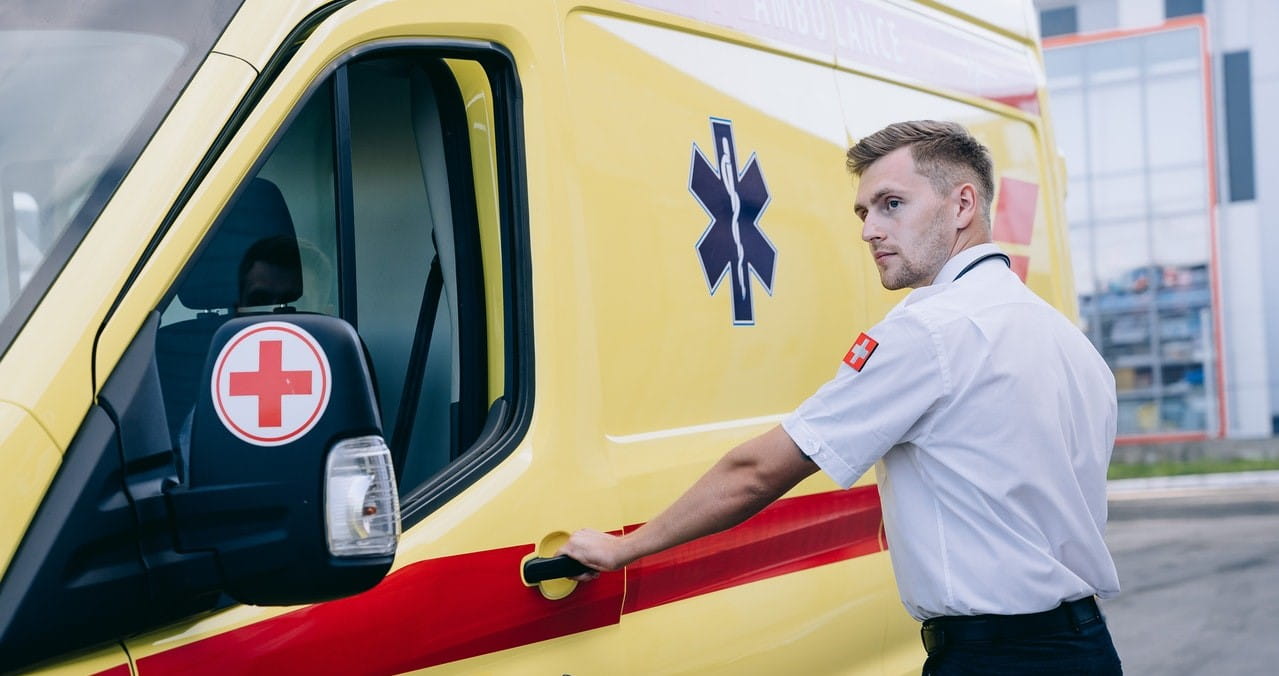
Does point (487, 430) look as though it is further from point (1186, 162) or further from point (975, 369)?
point (1186, 162)

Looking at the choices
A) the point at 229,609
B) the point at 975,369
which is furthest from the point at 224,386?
the point at 975,369

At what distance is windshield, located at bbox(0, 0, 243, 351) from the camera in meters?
1.69

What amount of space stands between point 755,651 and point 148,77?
1580 millimetres

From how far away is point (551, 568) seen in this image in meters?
2.27

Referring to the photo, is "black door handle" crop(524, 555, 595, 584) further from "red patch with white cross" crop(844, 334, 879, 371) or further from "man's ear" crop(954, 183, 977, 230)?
"man's ear" crop(954, 183, 977, 230)

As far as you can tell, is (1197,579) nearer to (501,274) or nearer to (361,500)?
(501,274)

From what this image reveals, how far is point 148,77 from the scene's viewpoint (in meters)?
1.79

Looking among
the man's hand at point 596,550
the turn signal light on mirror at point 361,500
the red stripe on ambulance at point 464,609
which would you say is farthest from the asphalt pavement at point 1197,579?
the turn signal light on mirror at point 361,500

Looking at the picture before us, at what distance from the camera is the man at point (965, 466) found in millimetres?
2293

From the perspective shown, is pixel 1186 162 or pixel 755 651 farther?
pixel 1186 162

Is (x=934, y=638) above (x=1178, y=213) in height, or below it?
below

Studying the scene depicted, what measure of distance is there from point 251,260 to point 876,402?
0.98m

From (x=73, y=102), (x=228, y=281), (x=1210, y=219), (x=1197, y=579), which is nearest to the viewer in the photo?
(x=73, y=102)

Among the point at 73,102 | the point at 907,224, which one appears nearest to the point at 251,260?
the point at 73,102
